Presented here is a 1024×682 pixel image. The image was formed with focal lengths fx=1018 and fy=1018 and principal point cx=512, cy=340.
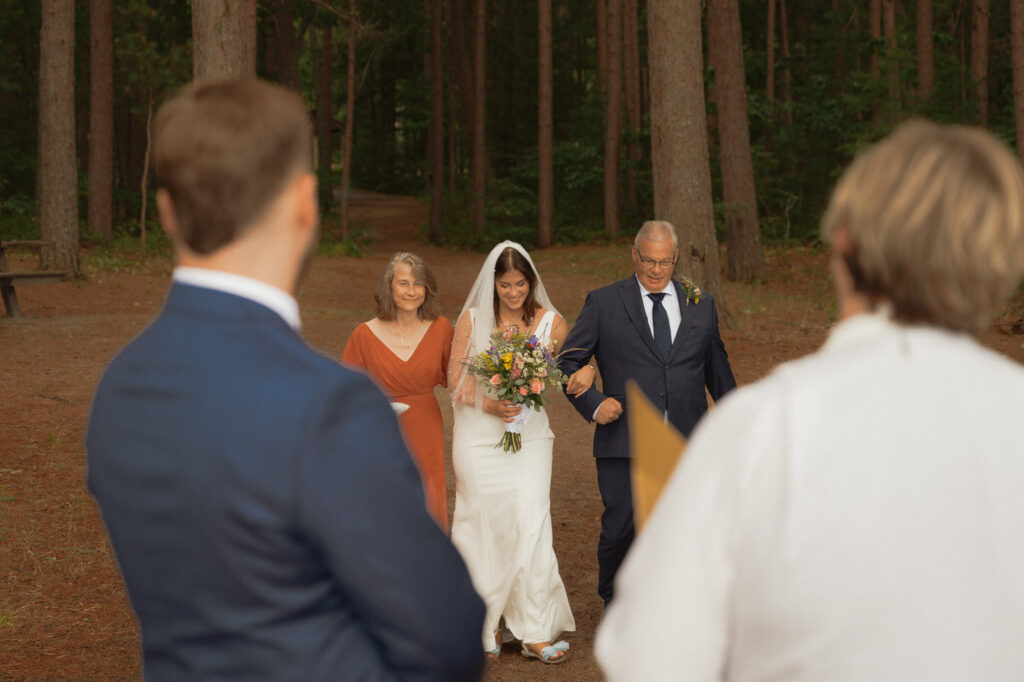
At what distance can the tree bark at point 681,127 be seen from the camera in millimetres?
13930

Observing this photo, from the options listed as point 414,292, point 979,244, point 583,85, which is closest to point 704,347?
point 414,292

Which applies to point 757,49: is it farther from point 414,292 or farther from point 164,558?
point 164,558

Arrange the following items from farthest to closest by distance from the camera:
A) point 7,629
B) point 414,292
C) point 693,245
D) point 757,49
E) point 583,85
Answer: point 583,85, point 757,49, point 693,245, point 414,292, point 7,629

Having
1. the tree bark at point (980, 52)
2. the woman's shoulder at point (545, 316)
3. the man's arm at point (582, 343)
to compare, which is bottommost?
the man's arm at point (582, 343)

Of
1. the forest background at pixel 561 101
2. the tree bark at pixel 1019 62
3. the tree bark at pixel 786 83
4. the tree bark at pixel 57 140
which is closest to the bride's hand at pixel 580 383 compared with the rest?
the forest background at pixel 561 101

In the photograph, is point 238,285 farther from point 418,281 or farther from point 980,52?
point 980,52

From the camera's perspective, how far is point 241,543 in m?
1.60

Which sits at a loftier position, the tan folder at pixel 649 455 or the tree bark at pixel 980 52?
the tree bark at pixel 980 52

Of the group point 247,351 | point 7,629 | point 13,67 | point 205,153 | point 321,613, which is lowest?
point 7,629

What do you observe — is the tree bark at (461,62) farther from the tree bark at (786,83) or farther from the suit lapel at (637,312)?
the suit lapel at (637,312)

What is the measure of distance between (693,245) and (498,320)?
8.53m

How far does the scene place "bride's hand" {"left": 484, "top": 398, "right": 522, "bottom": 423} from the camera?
632 centimetres

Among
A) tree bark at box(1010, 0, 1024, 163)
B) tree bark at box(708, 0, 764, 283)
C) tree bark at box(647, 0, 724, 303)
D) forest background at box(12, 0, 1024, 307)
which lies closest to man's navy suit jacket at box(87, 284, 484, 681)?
forest background at box(12, 0, 1024, 307)

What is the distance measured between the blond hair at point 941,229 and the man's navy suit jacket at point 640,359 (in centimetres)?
462
